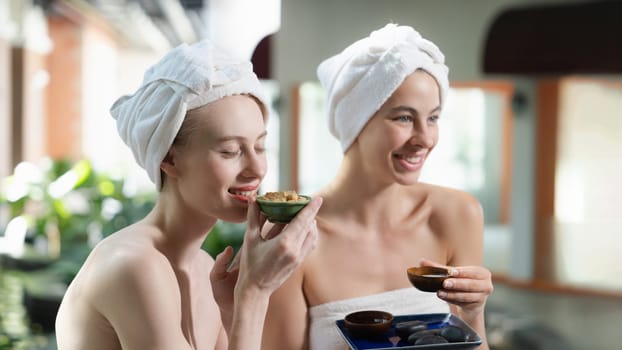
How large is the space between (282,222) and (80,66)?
10.1 metres

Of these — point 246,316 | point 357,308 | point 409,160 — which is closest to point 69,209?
point 357,308

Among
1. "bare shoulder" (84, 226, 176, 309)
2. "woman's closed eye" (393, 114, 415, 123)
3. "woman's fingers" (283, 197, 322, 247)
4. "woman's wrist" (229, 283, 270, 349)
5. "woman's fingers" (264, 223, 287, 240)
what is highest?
"woman's closed eye" (393, 114, 415, 123)

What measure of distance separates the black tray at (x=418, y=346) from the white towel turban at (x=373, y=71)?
0.38 m

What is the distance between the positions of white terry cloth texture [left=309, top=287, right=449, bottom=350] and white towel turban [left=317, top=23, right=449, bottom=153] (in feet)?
1.09

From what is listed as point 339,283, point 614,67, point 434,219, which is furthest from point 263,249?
point 614,67

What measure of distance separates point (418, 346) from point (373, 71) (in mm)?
531

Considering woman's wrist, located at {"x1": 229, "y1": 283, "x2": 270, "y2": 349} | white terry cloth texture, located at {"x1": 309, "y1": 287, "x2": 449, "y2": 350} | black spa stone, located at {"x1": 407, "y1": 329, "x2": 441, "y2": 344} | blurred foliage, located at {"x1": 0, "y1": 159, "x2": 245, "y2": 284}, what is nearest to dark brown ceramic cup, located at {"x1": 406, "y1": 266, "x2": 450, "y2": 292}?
black spa stone, located at {"x1": 407, "y1": 329, "x2": 441, "y2": 344}

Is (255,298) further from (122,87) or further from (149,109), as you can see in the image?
(122,87)

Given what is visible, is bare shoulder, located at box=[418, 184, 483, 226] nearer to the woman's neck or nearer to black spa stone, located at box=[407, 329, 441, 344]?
black spa stone, located at box=[407, 329, 441, 344]

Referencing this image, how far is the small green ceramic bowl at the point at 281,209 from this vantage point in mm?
1089

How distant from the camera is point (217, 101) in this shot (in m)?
1.18

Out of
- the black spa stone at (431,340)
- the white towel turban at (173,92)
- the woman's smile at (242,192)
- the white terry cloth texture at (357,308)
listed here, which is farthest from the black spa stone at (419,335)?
the white towel turban at (173,92)

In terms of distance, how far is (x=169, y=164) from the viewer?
3.93ft

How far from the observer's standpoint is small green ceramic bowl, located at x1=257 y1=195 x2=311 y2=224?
1089 millimetres
